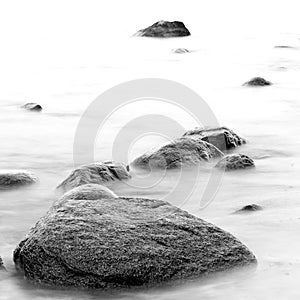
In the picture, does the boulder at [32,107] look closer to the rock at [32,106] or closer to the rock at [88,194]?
the rock at [32,106]

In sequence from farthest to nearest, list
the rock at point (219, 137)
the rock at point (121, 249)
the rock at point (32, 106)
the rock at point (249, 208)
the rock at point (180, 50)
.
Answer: the rock at point (180, 50) → the rock at point (32, 106) → the rock at point (219, 137) → the rock at point (249, 208) → the rock at point (121, 249)

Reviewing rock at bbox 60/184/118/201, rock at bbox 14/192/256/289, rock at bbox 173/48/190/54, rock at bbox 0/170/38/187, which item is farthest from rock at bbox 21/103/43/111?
rock at bbox 173/48/190/54

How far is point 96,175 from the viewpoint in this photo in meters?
5.52

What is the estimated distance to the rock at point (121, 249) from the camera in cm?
376

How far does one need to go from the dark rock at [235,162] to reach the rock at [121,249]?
5.70 ft

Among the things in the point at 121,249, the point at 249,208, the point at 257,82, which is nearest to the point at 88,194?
the point at 121,249

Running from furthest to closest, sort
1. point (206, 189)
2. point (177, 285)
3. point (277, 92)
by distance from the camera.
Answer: point (277, 92) < point (206, 189) < point (177, 285)

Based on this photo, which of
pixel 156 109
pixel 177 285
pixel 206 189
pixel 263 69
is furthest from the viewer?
pixel 263 69

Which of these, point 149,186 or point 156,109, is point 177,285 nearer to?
point 149,186

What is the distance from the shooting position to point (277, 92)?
9117 millimetres

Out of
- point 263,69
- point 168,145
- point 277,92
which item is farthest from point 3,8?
point 168,145

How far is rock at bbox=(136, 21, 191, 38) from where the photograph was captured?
47.3 ft

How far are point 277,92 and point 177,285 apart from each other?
5671mm

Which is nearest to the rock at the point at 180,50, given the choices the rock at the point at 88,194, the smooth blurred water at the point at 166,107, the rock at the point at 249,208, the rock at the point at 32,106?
the smooth blurred water at the point at 166,107
